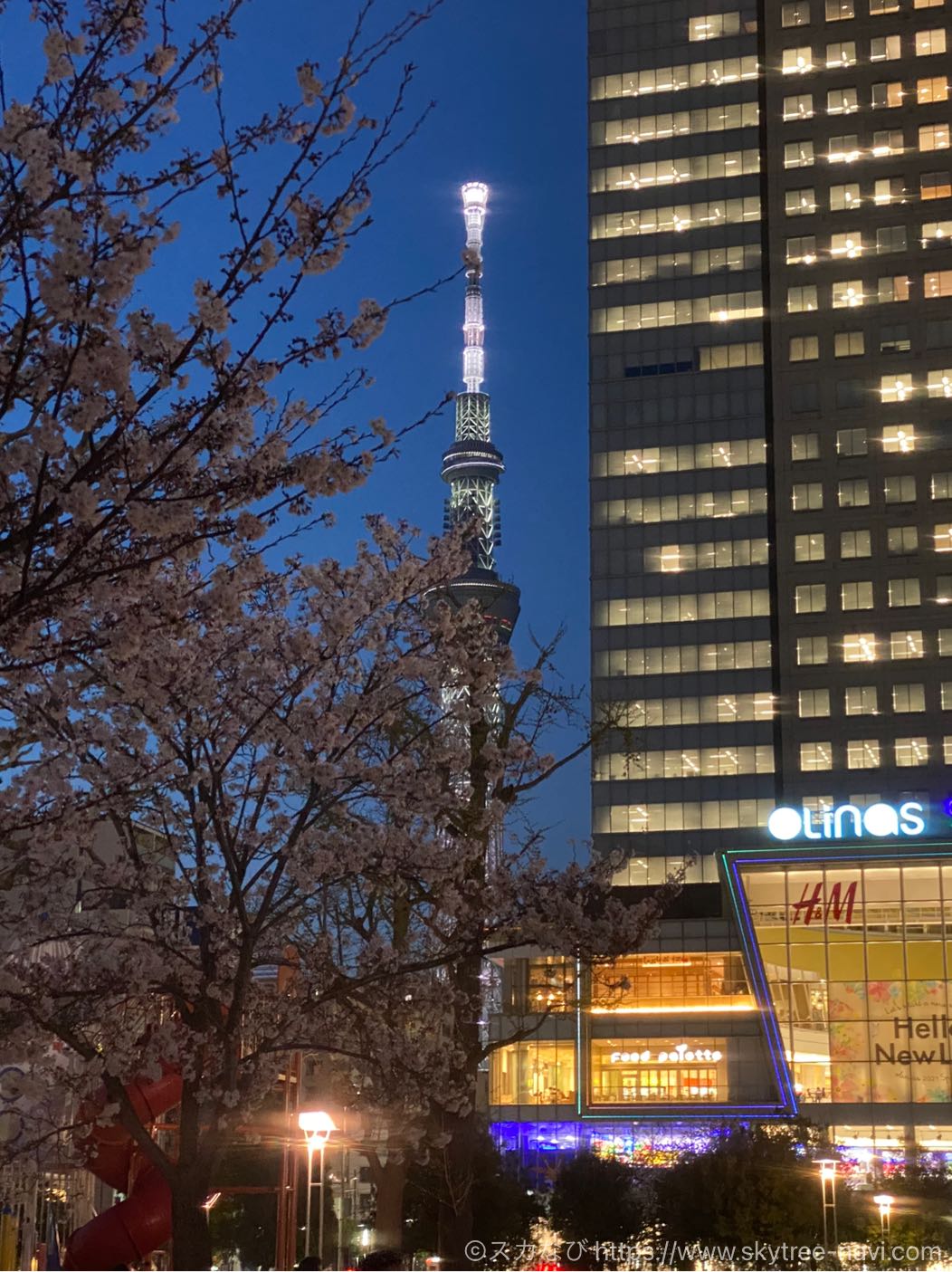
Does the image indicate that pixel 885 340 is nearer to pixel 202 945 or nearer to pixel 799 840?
pixel 799 840

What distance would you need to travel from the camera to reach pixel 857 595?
11275cm

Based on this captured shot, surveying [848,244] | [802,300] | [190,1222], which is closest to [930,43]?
[848,244]

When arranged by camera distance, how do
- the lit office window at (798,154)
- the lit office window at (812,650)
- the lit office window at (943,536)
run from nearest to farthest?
the lit office window at (943,536) < the lit office window at (812,650) < the lit office window at (798,154)

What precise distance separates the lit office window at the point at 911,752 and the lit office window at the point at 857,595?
10131 mm

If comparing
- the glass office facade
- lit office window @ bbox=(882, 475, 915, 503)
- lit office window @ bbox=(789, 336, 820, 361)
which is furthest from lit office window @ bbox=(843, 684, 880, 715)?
the glass office facade

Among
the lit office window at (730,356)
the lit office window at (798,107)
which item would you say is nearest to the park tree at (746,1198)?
the lit office window at (730,356)

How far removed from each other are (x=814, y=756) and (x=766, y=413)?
26963 millimetres

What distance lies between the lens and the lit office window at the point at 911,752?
108m

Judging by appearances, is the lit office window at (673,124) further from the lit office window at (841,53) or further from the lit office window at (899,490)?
the lit office window at (899,490)

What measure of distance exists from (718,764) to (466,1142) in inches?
3479

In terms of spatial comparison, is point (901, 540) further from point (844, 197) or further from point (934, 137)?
point (934, 137)

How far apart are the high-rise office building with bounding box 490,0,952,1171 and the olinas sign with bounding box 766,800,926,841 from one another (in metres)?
28.8

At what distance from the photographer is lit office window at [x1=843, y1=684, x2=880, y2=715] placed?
362ft

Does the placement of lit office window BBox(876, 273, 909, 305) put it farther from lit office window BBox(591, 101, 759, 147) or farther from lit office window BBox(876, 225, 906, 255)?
lit office window BBox(591, 101, 759, 147)
